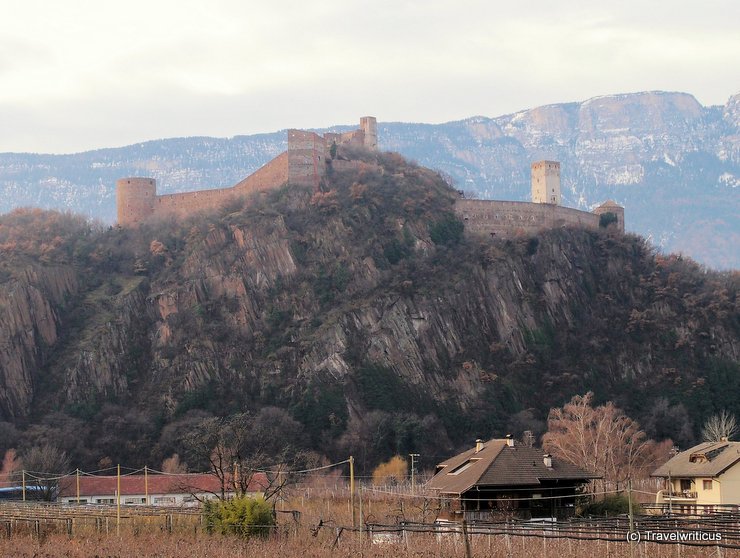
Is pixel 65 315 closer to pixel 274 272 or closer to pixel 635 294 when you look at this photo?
pixel 274 272

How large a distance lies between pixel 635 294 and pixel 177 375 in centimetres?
4690

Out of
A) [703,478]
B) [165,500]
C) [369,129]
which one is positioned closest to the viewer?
[703,478]

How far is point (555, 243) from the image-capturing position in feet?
419

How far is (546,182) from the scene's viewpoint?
14512 cm

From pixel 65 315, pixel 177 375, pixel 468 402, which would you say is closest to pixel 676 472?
pixel 468 402

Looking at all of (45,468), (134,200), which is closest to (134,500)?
(45,468)

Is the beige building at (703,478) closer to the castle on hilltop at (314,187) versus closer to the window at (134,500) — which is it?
the window at (134,500)

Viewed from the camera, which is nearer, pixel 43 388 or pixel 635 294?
pixel 43 388

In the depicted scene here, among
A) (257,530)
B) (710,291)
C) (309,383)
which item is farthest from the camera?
(710,291)

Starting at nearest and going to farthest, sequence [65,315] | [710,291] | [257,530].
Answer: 1. [257,530]
2. [65,315]
3. [710,291]

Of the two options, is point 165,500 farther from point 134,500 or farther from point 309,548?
point 309,548

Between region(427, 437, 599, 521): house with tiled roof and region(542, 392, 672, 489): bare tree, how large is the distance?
1198 cm

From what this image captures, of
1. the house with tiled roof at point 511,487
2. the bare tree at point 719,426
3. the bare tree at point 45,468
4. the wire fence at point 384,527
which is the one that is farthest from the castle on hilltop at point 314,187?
the wire fence at point 384,527

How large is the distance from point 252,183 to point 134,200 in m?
13.2
